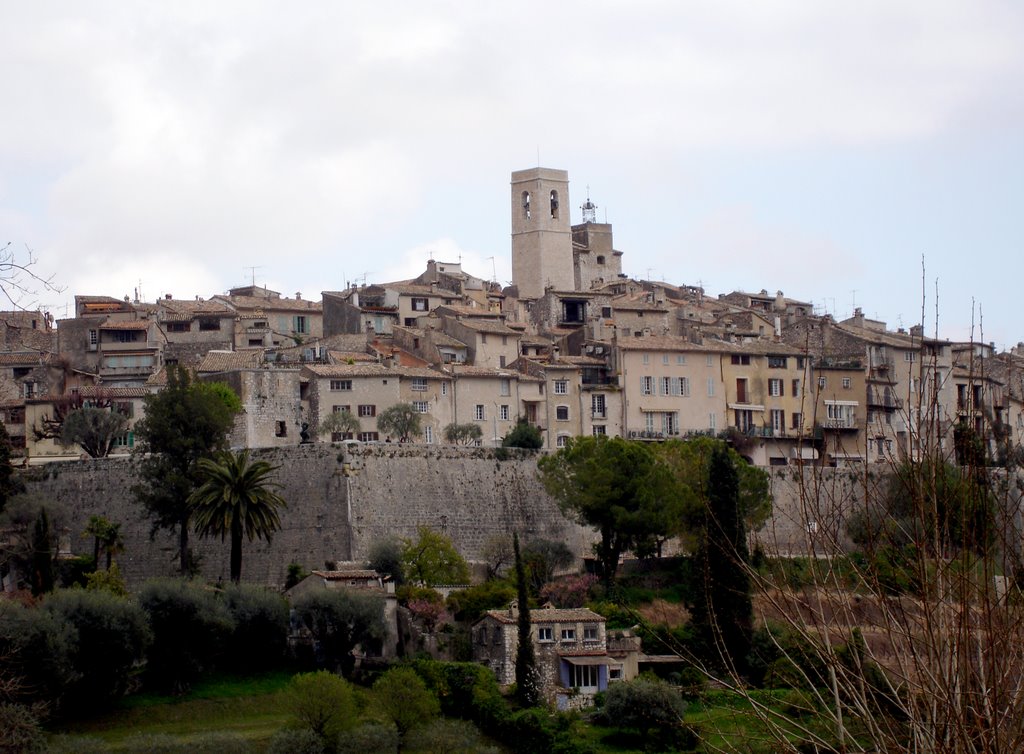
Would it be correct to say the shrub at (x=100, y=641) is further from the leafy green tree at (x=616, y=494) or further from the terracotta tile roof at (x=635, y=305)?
the terracotta tile roof at (x=635, y=305)

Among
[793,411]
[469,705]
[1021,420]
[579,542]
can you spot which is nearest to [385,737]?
[469,705]

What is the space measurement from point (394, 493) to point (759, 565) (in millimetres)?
13718

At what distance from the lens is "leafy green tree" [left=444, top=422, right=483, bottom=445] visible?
67875 millimetres

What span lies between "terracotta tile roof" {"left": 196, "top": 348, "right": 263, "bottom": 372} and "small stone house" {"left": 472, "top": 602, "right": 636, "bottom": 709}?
75.1 feet

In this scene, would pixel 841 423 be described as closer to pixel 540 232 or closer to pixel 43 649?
pixel 540 232

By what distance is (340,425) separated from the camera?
66.4 metres

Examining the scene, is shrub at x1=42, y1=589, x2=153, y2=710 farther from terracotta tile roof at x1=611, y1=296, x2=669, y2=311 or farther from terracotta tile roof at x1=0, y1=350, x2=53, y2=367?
terracotta tile roof at x1=611, y1=296, x2=669, y2=311

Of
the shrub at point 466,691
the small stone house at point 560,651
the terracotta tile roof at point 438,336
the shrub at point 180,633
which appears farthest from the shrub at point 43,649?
the terracotta tile roof at point 438,336

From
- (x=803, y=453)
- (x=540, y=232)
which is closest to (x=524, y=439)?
(x=540, y=232)

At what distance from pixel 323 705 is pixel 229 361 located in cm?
2916

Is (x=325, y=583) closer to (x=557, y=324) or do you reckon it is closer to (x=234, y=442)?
(x=234, y=442)

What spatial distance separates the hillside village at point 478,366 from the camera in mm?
68688

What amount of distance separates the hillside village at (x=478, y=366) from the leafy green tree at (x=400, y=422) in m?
0.52

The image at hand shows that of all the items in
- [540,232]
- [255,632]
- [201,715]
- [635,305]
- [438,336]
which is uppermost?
[540,232]
